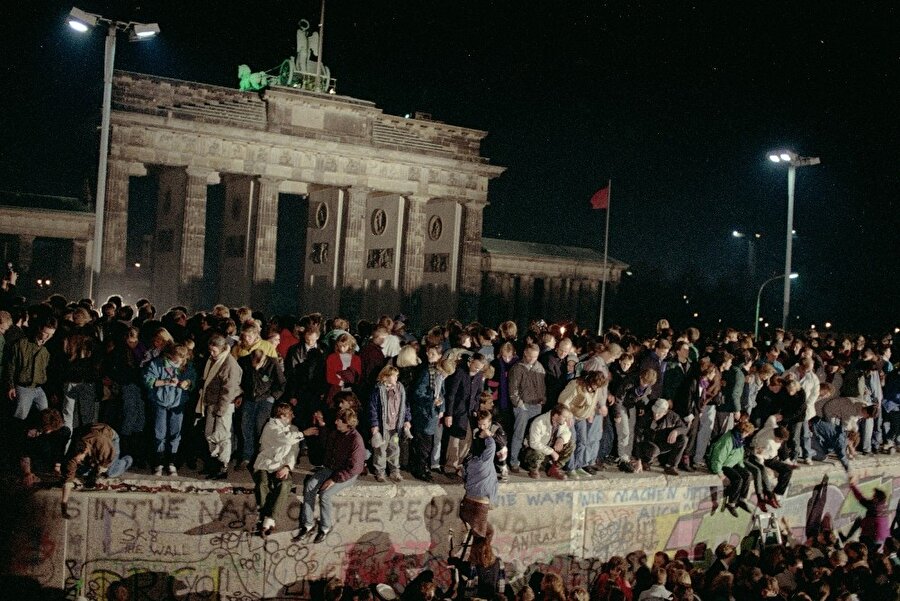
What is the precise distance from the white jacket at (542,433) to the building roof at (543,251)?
35436 millimetres

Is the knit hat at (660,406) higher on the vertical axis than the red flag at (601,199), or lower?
lower

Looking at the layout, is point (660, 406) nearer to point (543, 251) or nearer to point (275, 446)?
point (275, 446)

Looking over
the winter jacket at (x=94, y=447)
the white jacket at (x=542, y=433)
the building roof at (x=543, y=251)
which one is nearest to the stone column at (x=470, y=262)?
the building roof at (x=543, y=251)

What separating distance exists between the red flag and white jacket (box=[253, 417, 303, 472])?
29.2 metres

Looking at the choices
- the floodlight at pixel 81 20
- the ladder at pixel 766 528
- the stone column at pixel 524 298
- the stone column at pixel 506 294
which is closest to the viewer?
the ladder at pixel 766 528

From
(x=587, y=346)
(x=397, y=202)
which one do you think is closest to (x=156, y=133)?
(x=397, y=202)

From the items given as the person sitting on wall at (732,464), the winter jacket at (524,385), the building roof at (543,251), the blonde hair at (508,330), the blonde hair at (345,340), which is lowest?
the person sitting on wall at (732,464)

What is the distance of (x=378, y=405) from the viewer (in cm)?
1297

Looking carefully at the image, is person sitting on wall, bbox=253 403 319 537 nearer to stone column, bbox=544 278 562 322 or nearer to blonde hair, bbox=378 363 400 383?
blonde hair, bbox=378 363 400 383

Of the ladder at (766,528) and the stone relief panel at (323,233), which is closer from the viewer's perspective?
the ladder at (766,528)

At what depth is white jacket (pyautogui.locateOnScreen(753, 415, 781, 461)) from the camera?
1609cm

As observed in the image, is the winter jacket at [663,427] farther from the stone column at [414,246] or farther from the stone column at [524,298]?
the stone column at [524,298]

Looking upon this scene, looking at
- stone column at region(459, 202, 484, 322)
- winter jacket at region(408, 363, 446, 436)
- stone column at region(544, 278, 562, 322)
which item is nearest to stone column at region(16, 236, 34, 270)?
stone column at region(459, 202, 484, 322)

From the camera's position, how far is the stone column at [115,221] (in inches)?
1356
